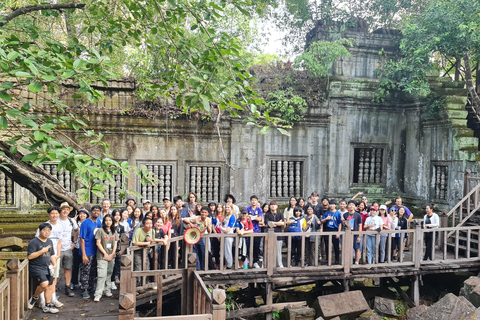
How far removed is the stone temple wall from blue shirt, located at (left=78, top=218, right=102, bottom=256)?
4.55 meters

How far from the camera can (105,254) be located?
7.35 metres

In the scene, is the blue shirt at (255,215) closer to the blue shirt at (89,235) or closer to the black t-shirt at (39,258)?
the blue shirt at (89,235)

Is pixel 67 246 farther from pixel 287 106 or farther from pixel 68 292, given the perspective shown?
pixel 287 106

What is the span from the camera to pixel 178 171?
1240 cm

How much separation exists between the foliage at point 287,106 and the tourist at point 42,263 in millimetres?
7961

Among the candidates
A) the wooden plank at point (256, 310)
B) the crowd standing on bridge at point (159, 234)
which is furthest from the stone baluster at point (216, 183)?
the wooden plank at point (256, 310)

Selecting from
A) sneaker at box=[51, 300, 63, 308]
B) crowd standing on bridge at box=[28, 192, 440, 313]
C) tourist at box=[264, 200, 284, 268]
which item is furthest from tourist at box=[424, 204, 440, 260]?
sneaker at box=[51, 300, 63, 308]

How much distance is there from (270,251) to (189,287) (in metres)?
2.19

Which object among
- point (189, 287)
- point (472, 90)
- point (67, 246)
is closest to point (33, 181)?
point (67, 246)

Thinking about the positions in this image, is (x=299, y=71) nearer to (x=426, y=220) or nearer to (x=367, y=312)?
(x=426, y=220)

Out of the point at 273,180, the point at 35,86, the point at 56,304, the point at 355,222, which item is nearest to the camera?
the point at 35,86

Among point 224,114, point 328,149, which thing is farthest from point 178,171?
point 328,149

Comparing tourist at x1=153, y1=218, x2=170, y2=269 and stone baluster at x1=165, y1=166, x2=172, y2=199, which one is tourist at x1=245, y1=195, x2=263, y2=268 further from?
stone baluster at x1=165, y1=166, x2=172, y2=199

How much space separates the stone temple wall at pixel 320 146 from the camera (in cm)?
1211
